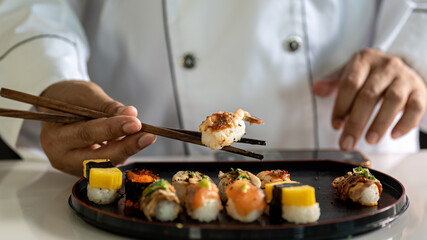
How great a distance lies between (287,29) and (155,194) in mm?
1097

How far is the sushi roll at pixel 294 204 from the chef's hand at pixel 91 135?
41 centimetres

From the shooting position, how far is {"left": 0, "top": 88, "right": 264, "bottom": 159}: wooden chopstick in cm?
109

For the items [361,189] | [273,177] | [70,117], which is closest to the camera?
[361,189]

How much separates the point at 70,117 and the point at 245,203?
1.88 feet

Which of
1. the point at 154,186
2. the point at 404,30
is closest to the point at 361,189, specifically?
the point at 154,186

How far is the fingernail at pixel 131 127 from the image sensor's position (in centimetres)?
110

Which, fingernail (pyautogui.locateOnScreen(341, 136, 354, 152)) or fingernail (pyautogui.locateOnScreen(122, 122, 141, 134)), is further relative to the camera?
fingernail (pyautogui.locateOnScreen(341, 136, 354, 152))

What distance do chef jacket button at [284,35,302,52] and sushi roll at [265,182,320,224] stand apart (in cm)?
97

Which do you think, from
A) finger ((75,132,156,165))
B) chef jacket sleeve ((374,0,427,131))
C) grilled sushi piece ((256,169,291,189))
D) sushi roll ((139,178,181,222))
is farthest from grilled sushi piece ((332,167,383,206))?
chef jacket sleeve ((374,0,427,131))

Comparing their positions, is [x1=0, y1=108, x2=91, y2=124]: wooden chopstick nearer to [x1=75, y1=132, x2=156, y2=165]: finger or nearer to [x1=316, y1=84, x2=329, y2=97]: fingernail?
[x1=75, y1=132, x2=156, y2=165]: finger

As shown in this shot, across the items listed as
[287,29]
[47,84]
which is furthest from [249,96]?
[47,84]

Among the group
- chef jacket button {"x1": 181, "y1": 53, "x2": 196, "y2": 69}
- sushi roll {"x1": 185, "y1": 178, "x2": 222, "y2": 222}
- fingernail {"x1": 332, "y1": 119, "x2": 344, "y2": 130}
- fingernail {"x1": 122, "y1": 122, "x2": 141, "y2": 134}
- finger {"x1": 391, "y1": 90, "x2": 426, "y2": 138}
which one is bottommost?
fingernail {"x1": 332, "y1": 119, "x2": 344, "y2": 130}

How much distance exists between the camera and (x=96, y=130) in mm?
A: 1162

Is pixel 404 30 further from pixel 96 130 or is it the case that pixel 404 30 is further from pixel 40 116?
pixel 40 116
